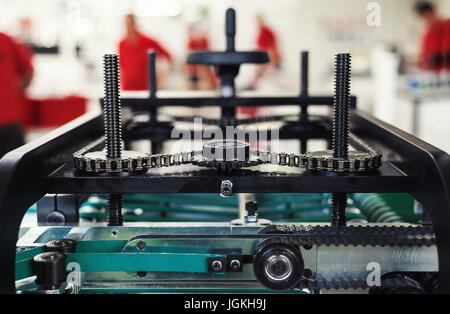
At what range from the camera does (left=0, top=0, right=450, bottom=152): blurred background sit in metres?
5.33

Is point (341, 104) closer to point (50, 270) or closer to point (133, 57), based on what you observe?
point (50, 270)

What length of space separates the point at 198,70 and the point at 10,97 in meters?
3.48

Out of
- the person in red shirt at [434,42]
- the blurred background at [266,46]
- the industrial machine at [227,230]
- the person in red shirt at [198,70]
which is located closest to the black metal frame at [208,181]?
the industrial machine at [227,230]

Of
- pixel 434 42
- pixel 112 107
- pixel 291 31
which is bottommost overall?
pixel 112 107

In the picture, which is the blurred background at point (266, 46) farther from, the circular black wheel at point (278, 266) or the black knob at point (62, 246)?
the circular black wheel at point (278, 266)

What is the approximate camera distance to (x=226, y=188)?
836 mm

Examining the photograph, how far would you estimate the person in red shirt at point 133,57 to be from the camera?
13.9 feet

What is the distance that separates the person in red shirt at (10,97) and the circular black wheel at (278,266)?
2.59 meters

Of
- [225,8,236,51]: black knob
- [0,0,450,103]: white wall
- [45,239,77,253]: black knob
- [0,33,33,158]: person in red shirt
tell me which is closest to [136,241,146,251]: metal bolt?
[45,239,77,253]: black knob

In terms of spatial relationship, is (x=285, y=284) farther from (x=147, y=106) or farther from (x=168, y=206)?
(x=147, y=106)

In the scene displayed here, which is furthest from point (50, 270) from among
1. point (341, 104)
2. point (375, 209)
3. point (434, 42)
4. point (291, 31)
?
point (291, 31)

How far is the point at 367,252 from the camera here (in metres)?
0.82

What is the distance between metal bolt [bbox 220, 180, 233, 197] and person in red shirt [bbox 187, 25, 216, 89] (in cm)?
538
